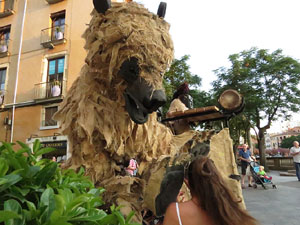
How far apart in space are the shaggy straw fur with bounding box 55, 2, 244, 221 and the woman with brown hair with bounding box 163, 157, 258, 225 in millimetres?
354

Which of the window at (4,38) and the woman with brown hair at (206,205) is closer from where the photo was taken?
the woman with brown hair at (206,205)

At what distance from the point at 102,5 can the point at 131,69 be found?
0.62m

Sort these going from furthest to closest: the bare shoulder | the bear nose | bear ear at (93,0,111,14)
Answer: bear ear at (93,0,111,14), the bear nose, the bare shoulder

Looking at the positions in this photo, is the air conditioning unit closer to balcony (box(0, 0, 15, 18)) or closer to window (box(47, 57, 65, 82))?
window (box(47, 57, 65, 82))

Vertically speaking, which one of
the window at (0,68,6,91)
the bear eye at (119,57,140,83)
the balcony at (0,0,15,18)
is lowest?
the bear eye at (119,57,140,83)

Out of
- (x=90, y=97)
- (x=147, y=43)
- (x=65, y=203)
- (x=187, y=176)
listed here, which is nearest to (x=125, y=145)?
(x=90, y=97)

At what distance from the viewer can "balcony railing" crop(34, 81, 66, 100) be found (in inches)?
452

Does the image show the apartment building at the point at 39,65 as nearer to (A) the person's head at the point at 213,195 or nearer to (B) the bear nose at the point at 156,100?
(B) the bear nose at the point at 156,100

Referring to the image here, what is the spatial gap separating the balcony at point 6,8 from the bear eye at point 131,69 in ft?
52.7

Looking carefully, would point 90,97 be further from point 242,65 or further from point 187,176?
point 242,65

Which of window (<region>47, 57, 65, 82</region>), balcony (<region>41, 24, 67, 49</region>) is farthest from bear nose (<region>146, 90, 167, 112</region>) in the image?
balcony (<region>41, 24, 67, 49</region>)

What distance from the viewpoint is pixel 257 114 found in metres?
14.1

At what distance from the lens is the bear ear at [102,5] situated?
1820 mm

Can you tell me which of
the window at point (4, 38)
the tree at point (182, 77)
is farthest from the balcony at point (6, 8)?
the tree at point (182, 77)
